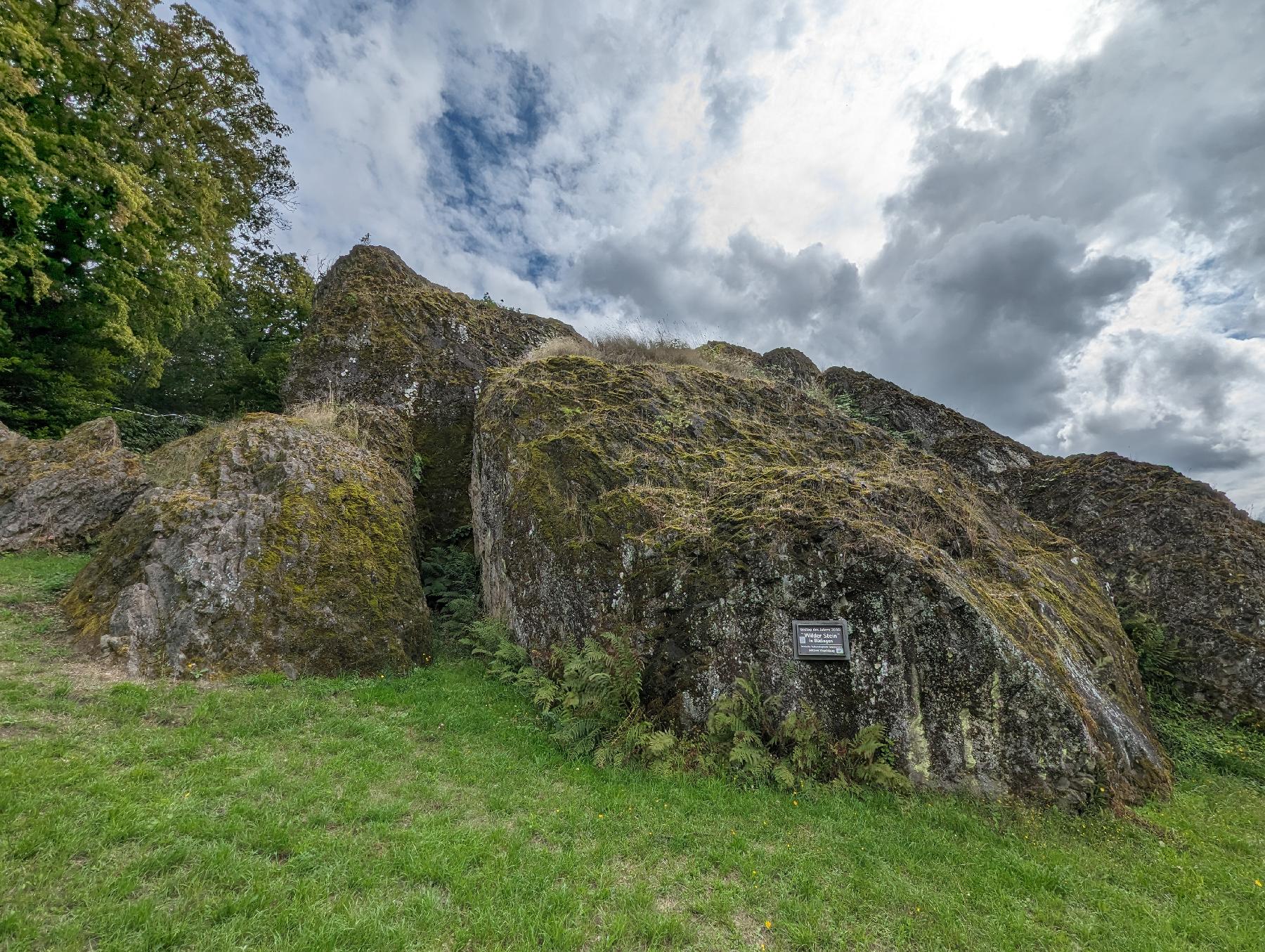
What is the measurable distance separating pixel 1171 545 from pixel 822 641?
10.3m

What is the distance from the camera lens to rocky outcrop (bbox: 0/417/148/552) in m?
11.2

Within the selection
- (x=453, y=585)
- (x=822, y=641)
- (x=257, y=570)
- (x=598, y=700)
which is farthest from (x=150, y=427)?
(x=822, y=641)

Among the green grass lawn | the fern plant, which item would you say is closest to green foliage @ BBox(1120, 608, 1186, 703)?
the green grass lawn

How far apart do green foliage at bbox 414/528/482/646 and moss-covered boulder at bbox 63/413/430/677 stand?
948 millimetres

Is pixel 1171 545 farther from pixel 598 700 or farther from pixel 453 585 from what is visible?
pixel 453 585

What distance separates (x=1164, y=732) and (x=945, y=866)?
6909mm

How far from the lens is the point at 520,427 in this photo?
1009 centimetres

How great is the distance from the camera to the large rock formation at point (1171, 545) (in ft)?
30.2

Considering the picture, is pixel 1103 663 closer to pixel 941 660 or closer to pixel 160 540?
pixel 941 660

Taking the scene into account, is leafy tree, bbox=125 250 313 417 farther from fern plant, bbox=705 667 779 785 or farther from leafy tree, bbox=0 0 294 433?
fern plant, bbox=705 667 779 785

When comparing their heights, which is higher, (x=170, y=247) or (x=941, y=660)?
(x=170, y=247)

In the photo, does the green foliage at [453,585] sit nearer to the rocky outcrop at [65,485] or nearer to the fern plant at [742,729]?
the fern plant at [742,729]

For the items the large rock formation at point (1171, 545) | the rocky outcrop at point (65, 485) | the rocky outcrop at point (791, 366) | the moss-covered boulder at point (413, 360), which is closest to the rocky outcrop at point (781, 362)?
the rocky outcrop at point (791, 366)

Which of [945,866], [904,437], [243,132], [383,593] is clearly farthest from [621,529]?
[243,132]
